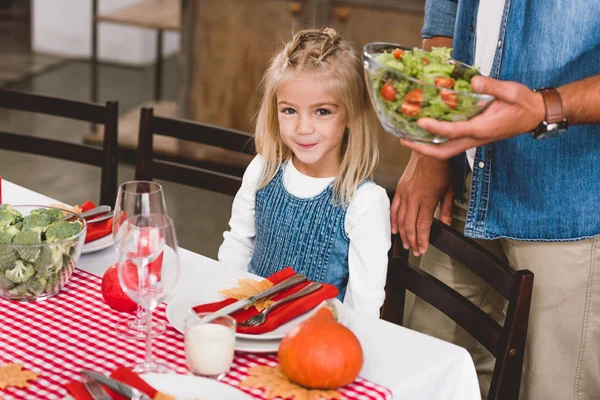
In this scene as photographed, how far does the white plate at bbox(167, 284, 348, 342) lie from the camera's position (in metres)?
1.37

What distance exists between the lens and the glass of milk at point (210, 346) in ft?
4.11

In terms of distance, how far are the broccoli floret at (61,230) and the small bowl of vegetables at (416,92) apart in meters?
0.56

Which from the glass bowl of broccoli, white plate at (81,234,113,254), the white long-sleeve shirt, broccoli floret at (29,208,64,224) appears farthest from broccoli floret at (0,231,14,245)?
the white long-sleeve shirt

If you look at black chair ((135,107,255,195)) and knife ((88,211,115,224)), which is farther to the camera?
black chair ((135,107,255,195))

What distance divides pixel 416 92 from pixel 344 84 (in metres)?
0.49

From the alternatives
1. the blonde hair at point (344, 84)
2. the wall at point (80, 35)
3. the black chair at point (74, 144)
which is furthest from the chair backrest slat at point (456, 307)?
the wall at point (80, 35)

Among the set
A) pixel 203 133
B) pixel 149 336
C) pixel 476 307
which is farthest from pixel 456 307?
pixel 203 133

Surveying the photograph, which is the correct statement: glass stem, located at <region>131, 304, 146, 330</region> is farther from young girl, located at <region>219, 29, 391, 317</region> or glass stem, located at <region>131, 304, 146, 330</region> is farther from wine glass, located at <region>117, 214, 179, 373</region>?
young girl, located at <region>219, 29, 391, 317</region>

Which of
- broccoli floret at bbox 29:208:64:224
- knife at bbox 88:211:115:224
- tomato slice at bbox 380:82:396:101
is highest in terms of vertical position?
tomato slice at bbox 380:82:396:101

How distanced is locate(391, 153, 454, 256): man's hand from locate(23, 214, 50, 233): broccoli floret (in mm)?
735

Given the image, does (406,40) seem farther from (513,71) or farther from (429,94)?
(429,94)

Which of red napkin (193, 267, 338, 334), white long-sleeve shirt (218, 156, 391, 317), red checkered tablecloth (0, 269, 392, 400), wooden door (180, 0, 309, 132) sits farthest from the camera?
wooden door (180, 0, 309, 132)

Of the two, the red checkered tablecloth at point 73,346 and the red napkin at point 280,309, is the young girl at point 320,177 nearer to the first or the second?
the red napkin at point 280,309

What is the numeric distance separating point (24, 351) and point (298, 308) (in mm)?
431
